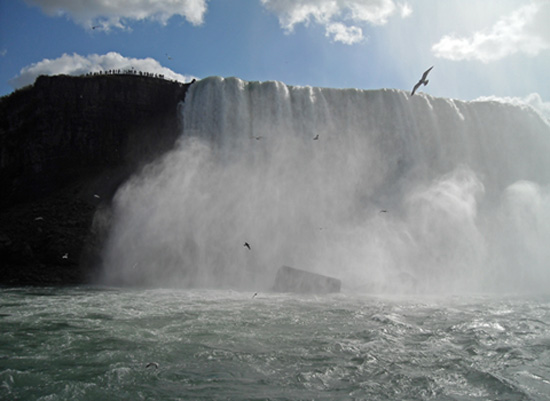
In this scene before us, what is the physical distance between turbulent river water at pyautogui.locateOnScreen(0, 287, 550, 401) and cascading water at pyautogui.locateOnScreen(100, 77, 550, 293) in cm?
649

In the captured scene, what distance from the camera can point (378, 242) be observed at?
67.6 ft

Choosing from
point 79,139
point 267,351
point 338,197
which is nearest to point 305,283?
point 338,197

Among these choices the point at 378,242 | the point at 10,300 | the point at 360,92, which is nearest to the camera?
the point at 10,300

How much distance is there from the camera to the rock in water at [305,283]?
1587 cm

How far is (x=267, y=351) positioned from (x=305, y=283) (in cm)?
881

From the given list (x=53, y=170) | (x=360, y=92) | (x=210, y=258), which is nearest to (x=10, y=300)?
(x=210, y=258)

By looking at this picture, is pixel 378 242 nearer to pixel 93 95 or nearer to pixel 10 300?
pixel 10 300

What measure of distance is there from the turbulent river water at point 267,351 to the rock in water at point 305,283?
334 cm

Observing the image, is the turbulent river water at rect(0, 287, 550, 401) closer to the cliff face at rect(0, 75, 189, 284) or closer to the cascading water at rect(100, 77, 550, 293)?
the cascading water at rect(100, 77, 550, 293)

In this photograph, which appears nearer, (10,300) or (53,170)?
(10,300)

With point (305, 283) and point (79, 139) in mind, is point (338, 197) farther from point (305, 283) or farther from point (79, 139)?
point (79, 139)

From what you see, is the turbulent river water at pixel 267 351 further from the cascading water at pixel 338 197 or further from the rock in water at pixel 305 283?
the cascading water at pixel 338 197

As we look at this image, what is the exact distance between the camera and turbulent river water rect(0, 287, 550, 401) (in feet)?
18.2

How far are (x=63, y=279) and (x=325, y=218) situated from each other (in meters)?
13.0
